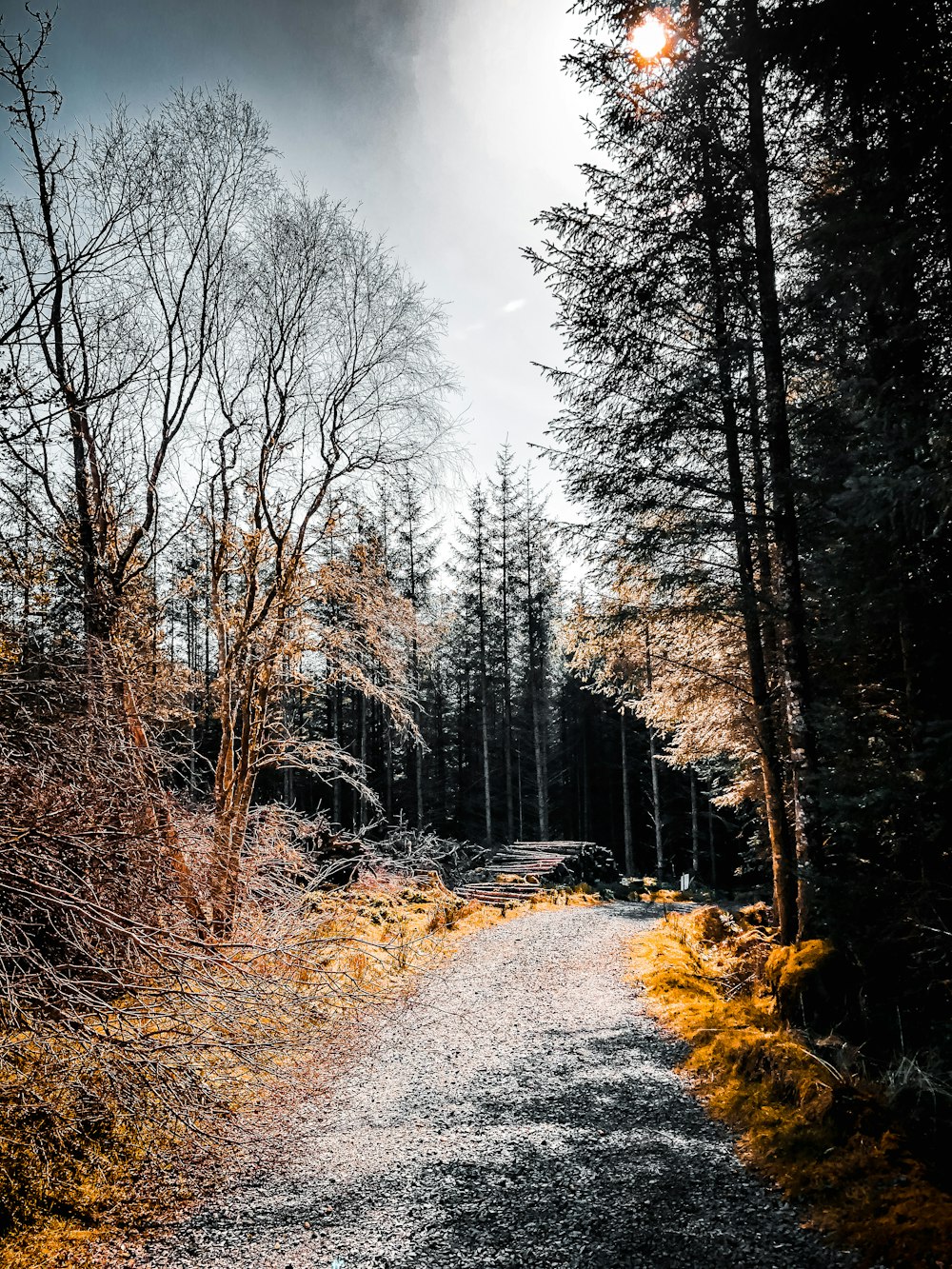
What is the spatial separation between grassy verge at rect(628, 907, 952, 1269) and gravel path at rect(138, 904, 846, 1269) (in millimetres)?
183

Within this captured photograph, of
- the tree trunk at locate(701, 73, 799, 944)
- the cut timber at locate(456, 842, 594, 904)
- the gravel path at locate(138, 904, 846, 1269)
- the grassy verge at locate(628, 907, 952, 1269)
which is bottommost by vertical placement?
the cut timber at locate(456, 842, 594, 904)

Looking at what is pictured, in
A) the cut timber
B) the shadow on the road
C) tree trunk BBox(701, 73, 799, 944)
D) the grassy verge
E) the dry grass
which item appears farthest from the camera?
the cut timber

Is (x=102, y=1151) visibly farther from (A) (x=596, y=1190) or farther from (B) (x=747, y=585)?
(B) (x=747, y=585)

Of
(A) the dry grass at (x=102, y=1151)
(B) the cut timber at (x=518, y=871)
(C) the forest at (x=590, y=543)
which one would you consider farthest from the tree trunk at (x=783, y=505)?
(B) the cut timber at (x=518, y=871)

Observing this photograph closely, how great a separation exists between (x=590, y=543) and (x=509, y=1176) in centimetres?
647

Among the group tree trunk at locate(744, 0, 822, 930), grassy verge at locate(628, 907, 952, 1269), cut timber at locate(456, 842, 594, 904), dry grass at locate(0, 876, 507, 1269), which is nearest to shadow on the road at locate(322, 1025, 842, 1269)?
grassy verge at locate(628, 907, 952, 1269)

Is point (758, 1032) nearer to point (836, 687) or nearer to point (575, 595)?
point (836, 687)

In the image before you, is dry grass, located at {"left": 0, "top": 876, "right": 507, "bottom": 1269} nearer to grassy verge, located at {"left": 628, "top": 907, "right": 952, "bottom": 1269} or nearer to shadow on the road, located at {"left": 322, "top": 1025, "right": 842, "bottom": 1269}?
shadow on the road, located at {"left": 322, "top": 1025, "right": 842, "bottom": 1269}

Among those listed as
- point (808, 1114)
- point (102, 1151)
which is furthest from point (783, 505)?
point (102, 1151)

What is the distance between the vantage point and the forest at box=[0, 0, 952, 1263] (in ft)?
12.2

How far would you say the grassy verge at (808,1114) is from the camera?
2791 mm

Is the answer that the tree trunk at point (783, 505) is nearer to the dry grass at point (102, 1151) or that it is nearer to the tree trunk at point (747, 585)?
the tree trunk at point (747, 585)

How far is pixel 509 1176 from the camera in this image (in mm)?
3742

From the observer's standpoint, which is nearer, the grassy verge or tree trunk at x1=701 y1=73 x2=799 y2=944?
the grassy verge
